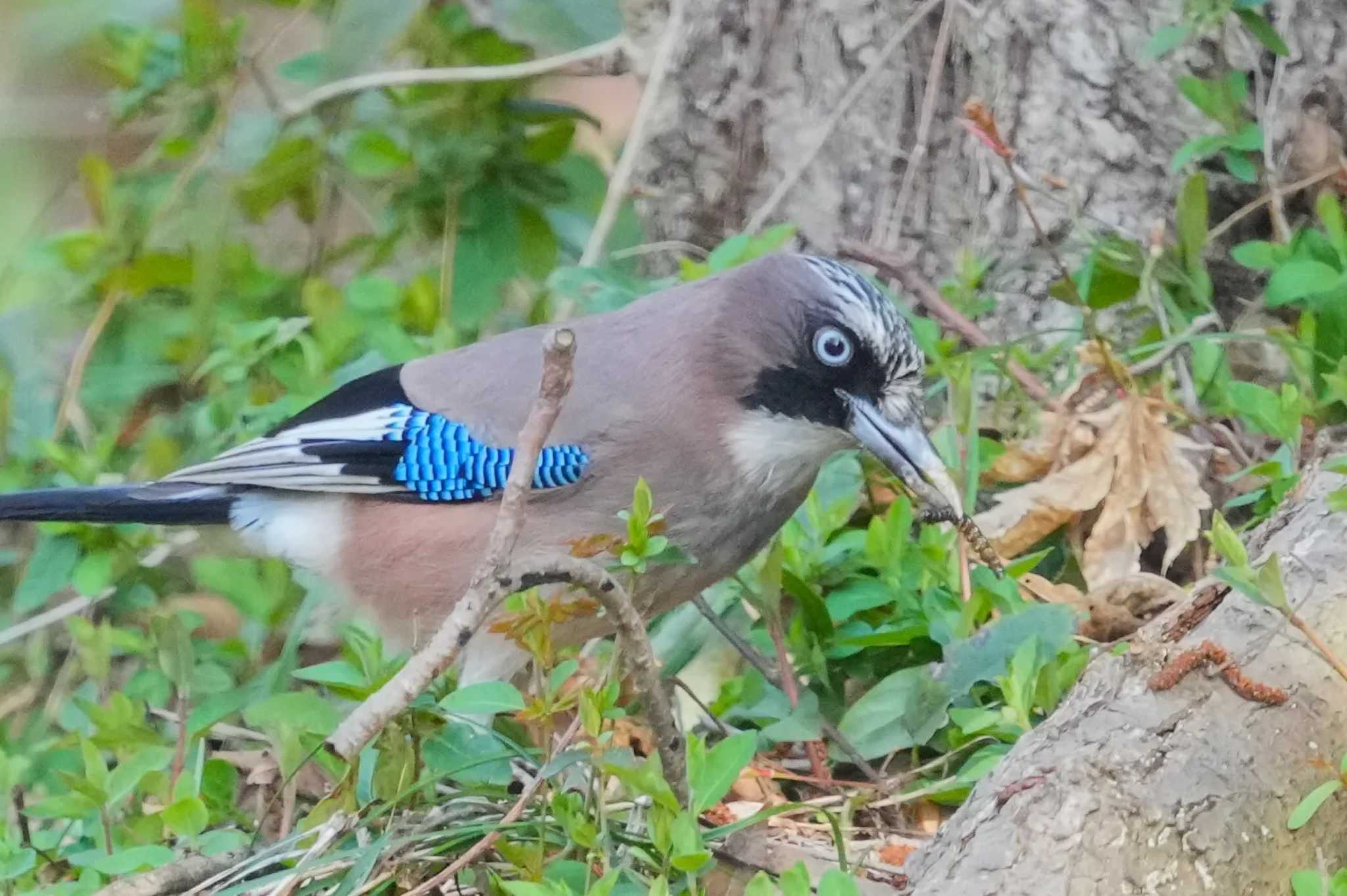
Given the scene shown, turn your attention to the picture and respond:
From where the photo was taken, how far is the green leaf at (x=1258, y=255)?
2791 mm

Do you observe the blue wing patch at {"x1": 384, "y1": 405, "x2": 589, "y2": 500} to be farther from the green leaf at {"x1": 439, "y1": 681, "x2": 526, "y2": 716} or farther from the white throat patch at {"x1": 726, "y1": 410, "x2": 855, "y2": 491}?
the green leaf at {"x1": 439, "y1": 681, "x2": 526, "y2": 716}

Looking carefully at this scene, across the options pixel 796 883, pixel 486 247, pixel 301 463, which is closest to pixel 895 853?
pixel 796 883

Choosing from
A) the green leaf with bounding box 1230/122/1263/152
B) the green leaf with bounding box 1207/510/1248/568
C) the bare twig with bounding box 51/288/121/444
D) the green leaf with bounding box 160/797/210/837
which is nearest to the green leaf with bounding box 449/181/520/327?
the bare twig with bounding box 51/288/121/444

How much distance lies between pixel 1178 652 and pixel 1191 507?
0.85 metres

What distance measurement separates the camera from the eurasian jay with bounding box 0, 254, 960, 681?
2.48 metres

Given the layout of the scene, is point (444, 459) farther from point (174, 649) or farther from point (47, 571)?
point (47, 571)

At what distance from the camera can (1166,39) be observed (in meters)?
2.72

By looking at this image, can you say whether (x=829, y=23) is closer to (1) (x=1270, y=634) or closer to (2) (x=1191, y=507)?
(2) (x=1191, y=507)

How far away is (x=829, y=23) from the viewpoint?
11.1 feet

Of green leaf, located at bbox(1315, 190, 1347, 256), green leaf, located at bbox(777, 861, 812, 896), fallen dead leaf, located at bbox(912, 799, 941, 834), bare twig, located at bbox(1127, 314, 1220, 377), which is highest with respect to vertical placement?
green leaf, located at bbox(1315, 190, 1347, 256)

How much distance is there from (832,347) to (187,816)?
1182mm

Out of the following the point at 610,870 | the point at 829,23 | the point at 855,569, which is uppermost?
the point at 829,23

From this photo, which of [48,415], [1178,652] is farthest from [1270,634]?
[48,415]

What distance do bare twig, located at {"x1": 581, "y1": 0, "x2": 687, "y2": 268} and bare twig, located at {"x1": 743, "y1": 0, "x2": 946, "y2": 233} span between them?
0.29 meters
